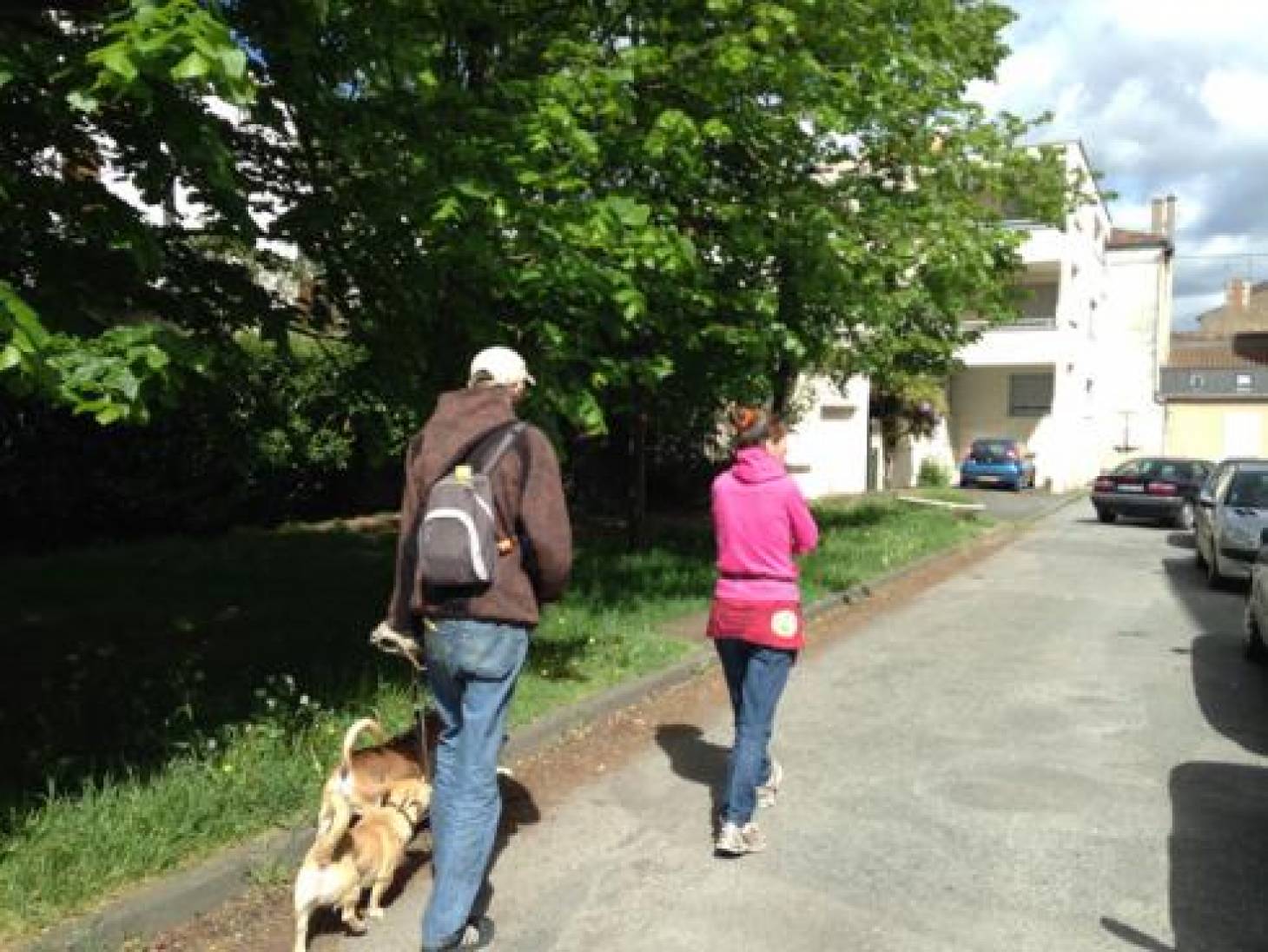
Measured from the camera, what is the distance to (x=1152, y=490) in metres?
22.3

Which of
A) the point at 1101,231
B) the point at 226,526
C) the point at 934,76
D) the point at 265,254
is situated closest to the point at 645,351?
the point at 934,76

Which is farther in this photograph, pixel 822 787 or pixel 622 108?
pixel 622 108

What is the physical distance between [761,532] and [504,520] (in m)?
1.39

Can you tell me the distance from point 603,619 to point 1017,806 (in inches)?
167

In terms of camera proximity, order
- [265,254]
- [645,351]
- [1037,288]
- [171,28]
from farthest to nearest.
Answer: [1037,288], [645,351], [265,254], [171,28]

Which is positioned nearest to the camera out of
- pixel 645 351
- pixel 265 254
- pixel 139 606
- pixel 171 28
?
pixel 171 28

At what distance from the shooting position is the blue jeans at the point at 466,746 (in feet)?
11.9

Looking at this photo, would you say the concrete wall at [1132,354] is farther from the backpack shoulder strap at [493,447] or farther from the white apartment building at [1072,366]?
the backpack shoulder strap at [493,447]

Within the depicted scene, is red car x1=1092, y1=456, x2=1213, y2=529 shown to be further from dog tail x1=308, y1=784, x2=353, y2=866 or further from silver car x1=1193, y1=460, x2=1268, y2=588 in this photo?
dog tail x1=308, y1=784, x2=353, y2=866

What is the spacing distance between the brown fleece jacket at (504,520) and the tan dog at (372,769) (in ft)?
1.81

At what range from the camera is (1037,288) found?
1428 inches

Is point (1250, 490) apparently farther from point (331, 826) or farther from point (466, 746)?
point (331, 826)

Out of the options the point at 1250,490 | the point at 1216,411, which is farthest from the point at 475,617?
the point at 1216,411

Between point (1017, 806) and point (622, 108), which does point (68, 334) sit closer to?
Answer: point (622, 108)
